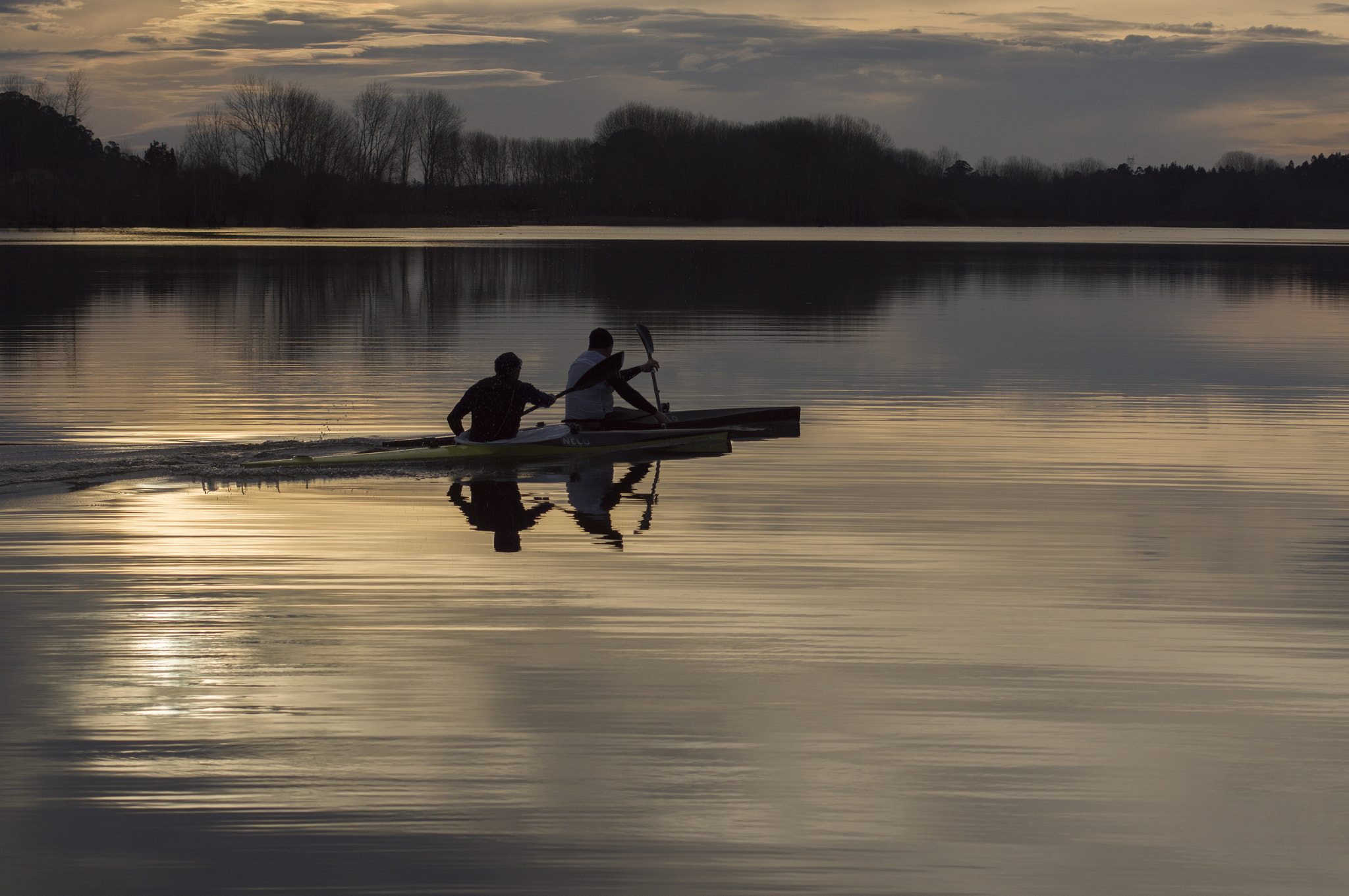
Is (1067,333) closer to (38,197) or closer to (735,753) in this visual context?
(735,753)

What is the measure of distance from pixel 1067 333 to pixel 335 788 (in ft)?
82.1

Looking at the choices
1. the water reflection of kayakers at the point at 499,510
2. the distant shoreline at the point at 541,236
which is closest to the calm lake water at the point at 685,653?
the water reflection of kayakers at the point at 499,510

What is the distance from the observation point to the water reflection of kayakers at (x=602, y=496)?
10.5 meters

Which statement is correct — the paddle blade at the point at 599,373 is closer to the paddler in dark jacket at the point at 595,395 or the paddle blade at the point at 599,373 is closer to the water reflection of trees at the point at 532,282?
the paddler in dark jacket at the point at 595,395

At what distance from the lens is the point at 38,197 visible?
342 ft

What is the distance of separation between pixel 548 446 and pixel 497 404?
0.78 meters

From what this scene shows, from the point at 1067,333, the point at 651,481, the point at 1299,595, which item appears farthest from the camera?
the point at 1067,333

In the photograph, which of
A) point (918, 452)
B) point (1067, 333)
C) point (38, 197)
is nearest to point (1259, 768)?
point (918, 452)

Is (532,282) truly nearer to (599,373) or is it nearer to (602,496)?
(599,373)

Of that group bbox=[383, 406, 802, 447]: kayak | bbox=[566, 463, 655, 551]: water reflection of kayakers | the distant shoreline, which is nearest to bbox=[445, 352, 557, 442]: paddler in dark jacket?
bbox=[566, 463, 655, 551]: water reflection of kayakers

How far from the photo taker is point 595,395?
14.1m

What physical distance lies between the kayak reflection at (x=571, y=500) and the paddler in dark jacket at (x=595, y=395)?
0.71 meters

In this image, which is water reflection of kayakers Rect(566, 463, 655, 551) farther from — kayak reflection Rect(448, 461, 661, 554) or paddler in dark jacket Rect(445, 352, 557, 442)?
paddler in dark jacket Rect(445, 352, 557, 442)

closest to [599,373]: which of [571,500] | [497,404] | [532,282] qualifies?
[497,404]
